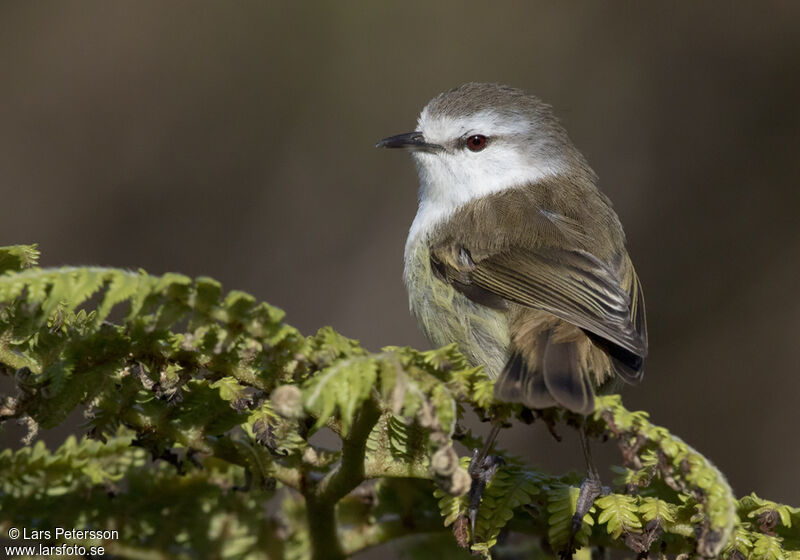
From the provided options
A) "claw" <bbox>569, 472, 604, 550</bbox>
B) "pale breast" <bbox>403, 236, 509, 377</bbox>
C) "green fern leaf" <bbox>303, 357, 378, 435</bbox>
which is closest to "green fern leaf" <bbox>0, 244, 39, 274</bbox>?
"green fern leaf" <bbox>303, 357, 378, 435</bbox>

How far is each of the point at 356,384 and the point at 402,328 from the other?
203 inches

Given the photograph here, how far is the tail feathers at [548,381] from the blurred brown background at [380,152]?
13.1 feet

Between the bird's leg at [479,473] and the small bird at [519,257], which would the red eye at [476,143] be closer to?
the small bird at [519,257]

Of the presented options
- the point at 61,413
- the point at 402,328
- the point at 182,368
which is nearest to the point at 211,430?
the point at 182,368

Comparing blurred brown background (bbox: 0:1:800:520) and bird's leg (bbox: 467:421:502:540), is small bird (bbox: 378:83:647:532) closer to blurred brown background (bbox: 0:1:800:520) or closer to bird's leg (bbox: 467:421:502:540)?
bird's leg (bbox: 467:421:502:540)

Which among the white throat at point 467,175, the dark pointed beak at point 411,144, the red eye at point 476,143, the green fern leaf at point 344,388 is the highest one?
the dark pointed beak at point 411,144

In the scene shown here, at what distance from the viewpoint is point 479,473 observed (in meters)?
2.06

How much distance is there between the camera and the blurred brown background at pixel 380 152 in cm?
638

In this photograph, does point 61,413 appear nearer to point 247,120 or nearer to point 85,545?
point 85,545

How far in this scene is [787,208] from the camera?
6.45 m

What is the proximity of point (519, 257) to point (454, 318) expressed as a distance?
31 centimetres

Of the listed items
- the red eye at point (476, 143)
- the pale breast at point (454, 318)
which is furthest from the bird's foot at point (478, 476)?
the red eye at point (476, 143)

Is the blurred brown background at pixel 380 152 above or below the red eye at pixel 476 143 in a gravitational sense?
above

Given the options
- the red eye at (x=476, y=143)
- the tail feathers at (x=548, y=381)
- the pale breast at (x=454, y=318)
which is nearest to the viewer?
the tail feathers at (x=548, y=381)
